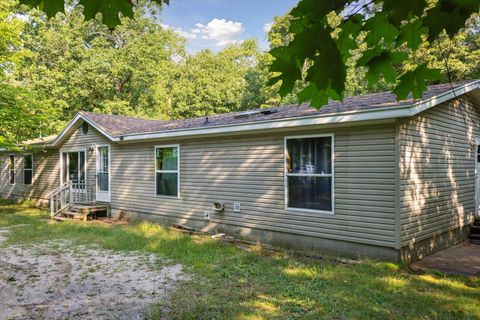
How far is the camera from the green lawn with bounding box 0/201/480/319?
403 centimetres

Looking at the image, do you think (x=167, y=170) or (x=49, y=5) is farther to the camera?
(x=167, y=170)

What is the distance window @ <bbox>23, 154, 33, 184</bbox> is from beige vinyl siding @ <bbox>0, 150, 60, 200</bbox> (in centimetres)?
25

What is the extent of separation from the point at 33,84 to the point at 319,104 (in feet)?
75.7

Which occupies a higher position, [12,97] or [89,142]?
[12,97]

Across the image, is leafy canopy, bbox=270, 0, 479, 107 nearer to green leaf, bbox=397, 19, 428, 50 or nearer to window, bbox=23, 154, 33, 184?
green leaf, bbox=397, 19, 428, 50

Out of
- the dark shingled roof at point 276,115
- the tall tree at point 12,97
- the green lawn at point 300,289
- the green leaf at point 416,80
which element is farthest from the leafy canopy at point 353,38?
the tall tree at point 12,97

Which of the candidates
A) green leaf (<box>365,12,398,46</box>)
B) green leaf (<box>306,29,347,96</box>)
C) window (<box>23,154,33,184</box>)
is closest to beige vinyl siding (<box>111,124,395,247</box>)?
green leaf (<box>365,12,398,46</box>)

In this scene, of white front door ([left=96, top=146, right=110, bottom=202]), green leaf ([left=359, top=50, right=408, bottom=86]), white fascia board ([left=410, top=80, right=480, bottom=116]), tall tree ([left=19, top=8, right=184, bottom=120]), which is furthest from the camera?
tall tree ([left=19, top=8, right=184, bottom=120])

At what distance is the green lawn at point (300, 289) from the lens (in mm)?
4027

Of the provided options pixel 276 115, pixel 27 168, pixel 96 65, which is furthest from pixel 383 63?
pixel 96 65

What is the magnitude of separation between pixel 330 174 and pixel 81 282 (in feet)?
15.0

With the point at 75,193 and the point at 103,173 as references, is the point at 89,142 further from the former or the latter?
the point at 75,193

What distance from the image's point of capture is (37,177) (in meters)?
15.4

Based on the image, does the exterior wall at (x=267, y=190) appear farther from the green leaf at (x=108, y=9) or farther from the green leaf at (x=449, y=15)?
the green leaf at (x=108, y=9)
